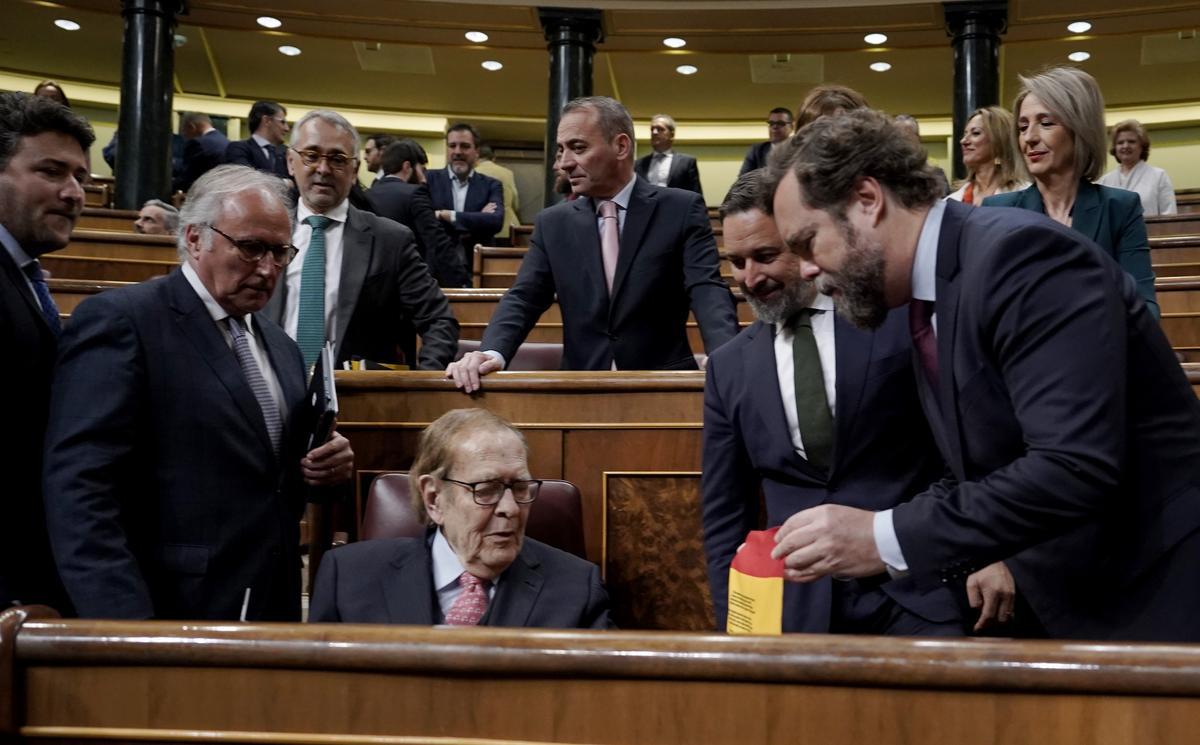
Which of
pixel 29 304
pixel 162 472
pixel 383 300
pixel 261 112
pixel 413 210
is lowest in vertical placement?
pixel 162 472

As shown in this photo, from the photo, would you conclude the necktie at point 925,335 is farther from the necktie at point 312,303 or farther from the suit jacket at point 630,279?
the necktie at point 312,303

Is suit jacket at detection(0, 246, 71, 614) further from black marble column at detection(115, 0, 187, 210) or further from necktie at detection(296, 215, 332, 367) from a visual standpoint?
black marble column at detection(115, 0, 187, 210)

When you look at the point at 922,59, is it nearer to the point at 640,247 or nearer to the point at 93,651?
the point at 640,247

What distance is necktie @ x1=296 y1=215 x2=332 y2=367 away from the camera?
294cm

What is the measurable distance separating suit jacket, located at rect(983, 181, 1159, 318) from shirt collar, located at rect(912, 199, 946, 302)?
134 centimetres

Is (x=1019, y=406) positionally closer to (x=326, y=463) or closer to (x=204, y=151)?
(x=326, y=463)

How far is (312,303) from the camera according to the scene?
2967 mm

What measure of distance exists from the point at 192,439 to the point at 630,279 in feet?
4.40

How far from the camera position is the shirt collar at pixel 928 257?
147cm

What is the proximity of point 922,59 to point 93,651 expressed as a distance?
951 centimetres

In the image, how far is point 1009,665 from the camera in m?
1.11

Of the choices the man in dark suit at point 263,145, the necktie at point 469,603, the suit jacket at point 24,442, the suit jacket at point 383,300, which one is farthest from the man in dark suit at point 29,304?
the man in dark suit at point 263,145

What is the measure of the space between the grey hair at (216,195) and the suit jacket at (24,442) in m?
0.29

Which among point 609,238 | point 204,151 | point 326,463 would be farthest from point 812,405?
point 204,151
